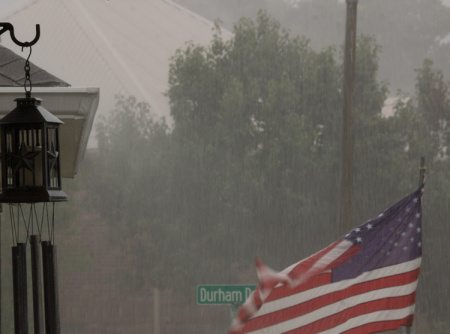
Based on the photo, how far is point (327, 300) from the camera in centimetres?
784

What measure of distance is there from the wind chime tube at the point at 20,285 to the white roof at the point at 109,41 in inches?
1088

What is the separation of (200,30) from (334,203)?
1637cm

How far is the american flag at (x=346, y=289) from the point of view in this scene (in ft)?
25.0

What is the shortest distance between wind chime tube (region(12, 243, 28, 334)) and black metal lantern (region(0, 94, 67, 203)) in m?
0.24

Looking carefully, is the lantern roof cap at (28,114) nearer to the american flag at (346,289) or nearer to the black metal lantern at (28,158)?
the black metal lantern at (28,158)

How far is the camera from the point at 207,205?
74.8 ft

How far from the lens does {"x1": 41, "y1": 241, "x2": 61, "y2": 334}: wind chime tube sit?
349 cm

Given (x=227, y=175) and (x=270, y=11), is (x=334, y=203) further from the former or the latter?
(x=270, y=11)

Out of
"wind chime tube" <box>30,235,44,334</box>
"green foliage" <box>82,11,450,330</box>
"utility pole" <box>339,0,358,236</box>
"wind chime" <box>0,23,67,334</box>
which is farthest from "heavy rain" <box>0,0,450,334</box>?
"wind chime" <box>0,23,67,334</box>

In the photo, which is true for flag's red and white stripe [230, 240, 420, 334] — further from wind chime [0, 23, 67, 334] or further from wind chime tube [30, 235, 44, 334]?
wind chime [0, 23, 67, 334]

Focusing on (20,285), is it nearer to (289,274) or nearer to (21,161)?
(21,161)

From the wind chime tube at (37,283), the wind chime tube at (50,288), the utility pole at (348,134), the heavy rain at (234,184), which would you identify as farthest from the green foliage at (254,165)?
the wind chime tube at (50,288)

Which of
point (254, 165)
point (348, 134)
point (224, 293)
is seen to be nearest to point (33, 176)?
point (224, 293)

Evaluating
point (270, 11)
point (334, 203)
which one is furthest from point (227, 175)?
point (270, 11)
